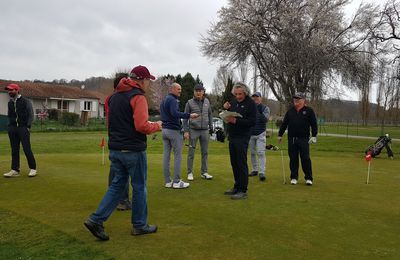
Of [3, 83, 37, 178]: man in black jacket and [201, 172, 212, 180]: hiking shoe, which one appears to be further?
[201, 172, 212, 180]: hiking shoe

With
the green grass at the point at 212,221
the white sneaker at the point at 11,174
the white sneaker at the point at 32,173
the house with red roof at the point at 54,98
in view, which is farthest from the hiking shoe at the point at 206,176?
the house with red roof at the point at 54,98

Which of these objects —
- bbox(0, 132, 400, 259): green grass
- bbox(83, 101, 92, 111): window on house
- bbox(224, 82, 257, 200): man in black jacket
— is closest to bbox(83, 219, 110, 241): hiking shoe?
bbox(0, 132, 400, 259): green grass

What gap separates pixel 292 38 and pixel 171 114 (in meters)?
25.4

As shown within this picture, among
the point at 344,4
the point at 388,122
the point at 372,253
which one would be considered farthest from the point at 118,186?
the point at 388,122

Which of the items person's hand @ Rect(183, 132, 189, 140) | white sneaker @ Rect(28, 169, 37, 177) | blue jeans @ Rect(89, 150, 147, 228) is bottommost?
white sneaker @ Rect(28, 169, 37, 177)

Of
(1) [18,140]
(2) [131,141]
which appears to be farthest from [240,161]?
(1) [18,140]

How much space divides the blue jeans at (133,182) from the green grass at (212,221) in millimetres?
301

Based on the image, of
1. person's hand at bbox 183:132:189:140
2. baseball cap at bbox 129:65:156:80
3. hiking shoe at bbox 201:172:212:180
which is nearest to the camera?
baseball cap at bbox 129:65:156:80

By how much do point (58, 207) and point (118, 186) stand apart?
70.4 inches

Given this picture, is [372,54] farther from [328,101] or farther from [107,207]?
[107,207]

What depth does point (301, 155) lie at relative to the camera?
27.7ft

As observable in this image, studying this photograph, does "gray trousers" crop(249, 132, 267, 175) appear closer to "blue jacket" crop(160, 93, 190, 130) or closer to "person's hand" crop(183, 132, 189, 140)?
"person's hand" crop(183, 132, 189, 140)

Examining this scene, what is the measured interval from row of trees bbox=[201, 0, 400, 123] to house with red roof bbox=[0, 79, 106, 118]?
2344cm

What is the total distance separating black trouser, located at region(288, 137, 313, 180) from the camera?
8391mm
